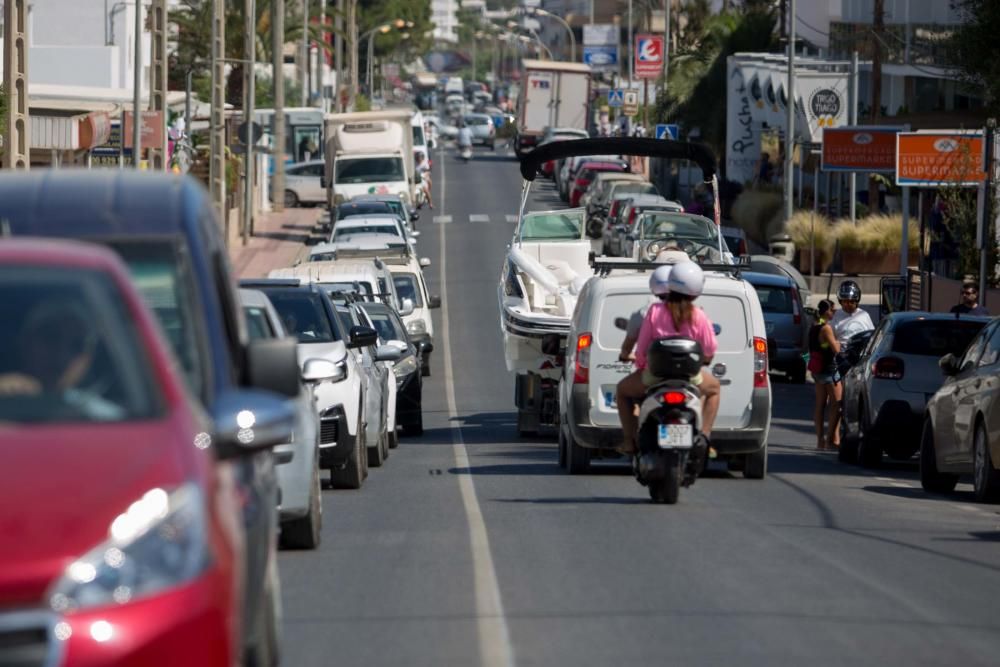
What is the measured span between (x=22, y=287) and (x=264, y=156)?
215 feet

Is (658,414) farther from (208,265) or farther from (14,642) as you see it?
(14,642)

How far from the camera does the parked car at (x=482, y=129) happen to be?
114 metres

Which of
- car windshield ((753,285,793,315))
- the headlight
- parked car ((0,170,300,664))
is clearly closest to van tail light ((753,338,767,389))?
parked car ((0,170,300,664))

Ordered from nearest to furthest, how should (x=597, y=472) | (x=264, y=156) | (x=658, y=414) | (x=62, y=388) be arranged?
1. (x=62, y=388)
2. (x=658, y=414)
3. (x=597, y=472)
4. (x=264, y=156)

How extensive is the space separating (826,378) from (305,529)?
1210 centimetres

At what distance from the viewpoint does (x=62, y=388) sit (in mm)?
5684

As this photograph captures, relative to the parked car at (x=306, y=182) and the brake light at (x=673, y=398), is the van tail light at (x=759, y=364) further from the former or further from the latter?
the parked car at (x=306, y=182)

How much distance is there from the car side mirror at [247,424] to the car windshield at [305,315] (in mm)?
10009

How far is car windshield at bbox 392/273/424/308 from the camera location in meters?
32.6

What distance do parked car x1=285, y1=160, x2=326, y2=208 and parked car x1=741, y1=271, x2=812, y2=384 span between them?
3746 cm

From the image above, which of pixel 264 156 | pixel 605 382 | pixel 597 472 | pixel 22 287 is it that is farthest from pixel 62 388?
pixel 264 156

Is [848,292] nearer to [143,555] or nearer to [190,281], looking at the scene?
[190,281]

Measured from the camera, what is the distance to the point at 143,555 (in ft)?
16.4

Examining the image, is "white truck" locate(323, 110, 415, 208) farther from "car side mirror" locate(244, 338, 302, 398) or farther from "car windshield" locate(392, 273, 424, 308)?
"car side mirror" locate(244, 338, 302, 398)
